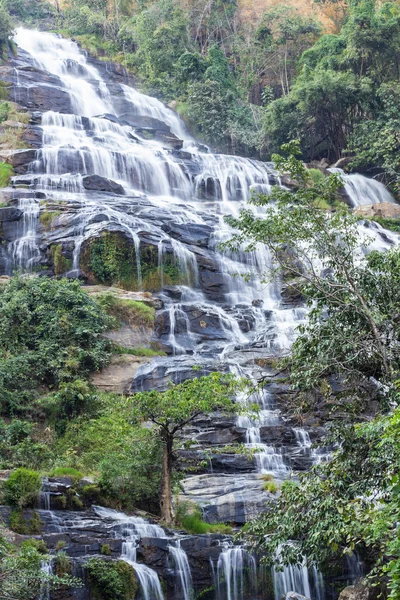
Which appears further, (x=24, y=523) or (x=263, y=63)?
(x=263, y=63)

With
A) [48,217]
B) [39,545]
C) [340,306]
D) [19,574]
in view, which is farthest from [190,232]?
[19,574]

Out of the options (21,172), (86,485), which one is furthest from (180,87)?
(86,485)

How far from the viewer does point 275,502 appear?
12938 millimetres

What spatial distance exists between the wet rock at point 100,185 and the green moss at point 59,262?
5.93m

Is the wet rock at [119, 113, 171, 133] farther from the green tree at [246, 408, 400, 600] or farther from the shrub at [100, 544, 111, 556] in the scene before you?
the green tree at [246, 408, 400, 600]

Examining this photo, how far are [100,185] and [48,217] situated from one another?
15.9ft

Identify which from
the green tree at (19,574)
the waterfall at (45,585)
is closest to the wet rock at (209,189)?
the waterfall at (45,585)

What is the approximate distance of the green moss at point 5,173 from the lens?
104ft

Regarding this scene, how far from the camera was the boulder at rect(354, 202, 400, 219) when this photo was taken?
3591 cm

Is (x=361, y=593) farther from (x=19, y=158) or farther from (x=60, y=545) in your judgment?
(x=19, y=158)

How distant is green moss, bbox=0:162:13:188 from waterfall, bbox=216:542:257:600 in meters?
22.0

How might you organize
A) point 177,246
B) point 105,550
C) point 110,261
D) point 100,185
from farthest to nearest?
point 100,185 → point 177,246 → point 110,261 → point 105,550

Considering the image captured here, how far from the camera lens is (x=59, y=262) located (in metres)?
26.7

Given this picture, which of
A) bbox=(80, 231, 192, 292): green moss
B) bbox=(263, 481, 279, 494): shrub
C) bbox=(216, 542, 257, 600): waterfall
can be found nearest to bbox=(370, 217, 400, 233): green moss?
bbox=(80, 231, 192, 292): green moss
